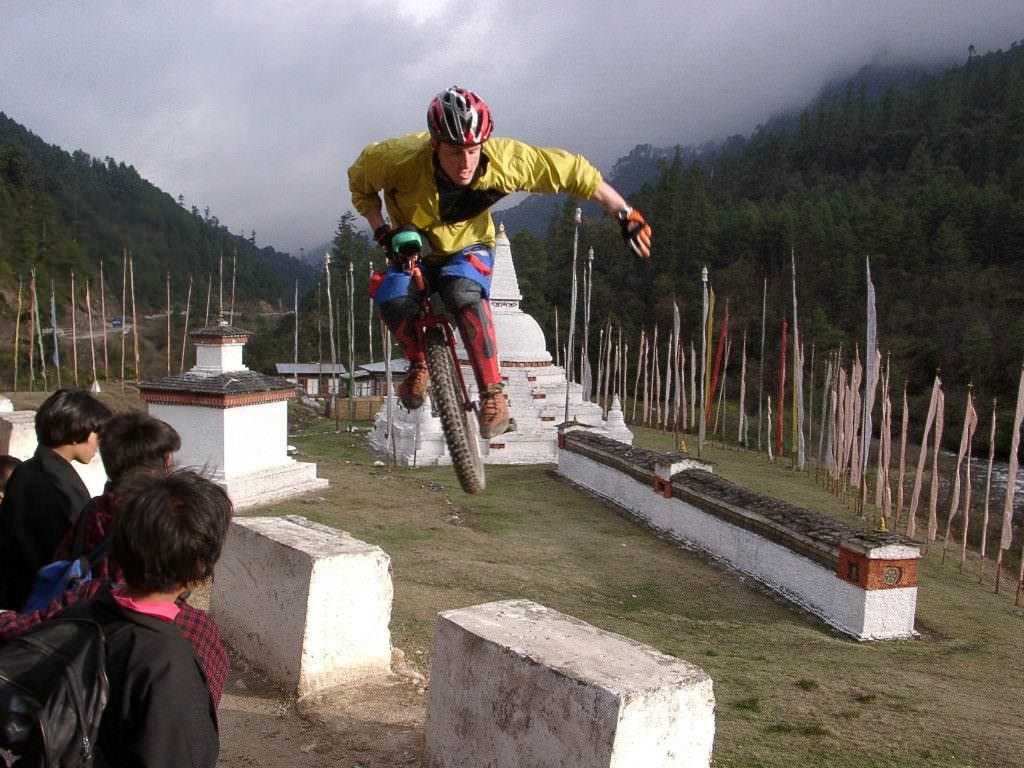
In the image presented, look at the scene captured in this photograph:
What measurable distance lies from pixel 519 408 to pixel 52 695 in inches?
844

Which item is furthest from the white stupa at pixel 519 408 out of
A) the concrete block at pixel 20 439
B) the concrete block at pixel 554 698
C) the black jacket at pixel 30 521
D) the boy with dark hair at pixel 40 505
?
the black jacket at pixel 30 521

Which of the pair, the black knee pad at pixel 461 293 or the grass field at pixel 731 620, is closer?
the black knee pad at pixel 461 293

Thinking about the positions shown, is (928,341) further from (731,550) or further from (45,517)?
(45,517)

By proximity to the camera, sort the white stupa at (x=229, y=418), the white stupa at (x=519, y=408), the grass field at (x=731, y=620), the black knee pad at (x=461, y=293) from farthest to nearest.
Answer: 1. the white stupa at (x=519, y=408)
2. the white stupa at (x=229, y=418)
3. the grass field at (x=731, y=620)
4. the black knee pad at (x=461, y=293)

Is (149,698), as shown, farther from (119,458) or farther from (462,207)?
(462,207)

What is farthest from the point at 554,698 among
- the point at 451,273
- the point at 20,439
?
the point at 20,439

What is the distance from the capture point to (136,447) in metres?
→ 3.14

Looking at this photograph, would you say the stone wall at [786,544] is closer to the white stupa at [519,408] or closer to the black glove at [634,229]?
the white stupa at [519,408]

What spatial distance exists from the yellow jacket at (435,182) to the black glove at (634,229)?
182 millimetres

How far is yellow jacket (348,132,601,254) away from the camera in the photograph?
3443mm

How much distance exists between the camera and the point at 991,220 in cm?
5484

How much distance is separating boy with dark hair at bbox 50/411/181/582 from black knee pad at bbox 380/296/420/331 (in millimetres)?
1080

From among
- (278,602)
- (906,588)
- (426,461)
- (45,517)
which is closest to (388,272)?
(45,517)

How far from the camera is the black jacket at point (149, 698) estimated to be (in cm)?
194
